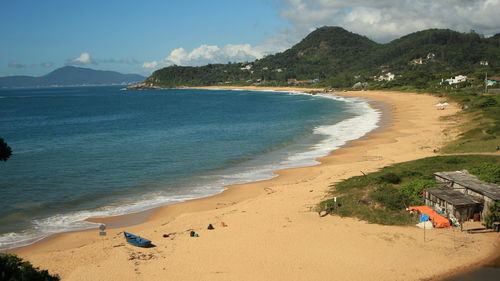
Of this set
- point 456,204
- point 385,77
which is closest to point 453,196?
point 456,204

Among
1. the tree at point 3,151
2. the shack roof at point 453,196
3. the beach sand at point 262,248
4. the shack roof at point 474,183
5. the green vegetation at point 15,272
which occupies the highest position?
the tree at point 3,151

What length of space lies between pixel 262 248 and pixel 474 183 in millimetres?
12292

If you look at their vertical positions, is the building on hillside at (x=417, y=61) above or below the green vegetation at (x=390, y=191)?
above

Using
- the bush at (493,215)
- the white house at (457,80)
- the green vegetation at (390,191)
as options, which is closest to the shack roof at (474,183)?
the bush at (493,215)

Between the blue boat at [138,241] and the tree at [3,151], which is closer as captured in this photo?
the tree at [3,151]

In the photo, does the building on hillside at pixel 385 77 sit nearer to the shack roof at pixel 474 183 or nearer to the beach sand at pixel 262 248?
the shack roof at pixel 474 183

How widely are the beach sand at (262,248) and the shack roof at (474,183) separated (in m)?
2.27

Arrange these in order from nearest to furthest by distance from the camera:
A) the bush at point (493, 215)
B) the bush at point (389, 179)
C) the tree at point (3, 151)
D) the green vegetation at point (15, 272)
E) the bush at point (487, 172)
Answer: the tree at point (3, 151) → the green vegetation at point (15, 272) → the bush at point (493, 215) → the bush at point (487, 172) → the bush at point (389, 179)

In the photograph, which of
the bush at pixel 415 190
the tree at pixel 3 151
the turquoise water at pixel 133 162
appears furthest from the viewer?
the turquoise water at pixel 133 162

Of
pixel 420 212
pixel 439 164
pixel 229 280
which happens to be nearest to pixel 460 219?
→ pixel 420 212

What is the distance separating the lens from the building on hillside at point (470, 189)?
1923cm

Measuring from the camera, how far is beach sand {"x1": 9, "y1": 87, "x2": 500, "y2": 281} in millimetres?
15836

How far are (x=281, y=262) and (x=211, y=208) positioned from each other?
344 inches

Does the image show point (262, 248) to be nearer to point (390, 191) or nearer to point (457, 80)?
point (390, 191)
